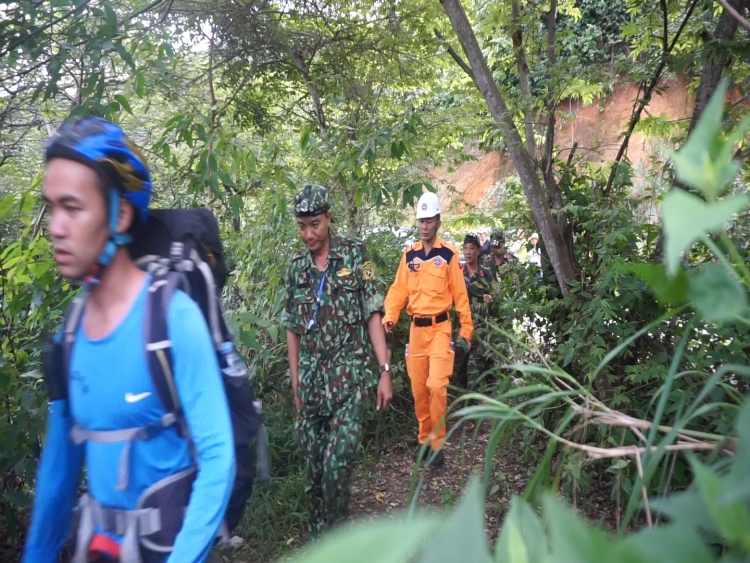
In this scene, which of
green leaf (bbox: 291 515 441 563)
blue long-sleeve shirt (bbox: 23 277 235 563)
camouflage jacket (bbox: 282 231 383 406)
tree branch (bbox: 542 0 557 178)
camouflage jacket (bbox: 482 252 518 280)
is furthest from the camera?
camouflage jacket (bbox: 482 252 518 280)

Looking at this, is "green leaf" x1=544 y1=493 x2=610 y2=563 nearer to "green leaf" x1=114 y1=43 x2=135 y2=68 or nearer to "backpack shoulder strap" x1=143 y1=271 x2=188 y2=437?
"backpack shoulder strap" x1=143 y1=271 x2=188 y2=437

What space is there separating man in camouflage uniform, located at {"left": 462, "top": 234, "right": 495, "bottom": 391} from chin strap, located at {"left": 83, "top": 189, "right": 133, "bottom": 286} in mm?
4259

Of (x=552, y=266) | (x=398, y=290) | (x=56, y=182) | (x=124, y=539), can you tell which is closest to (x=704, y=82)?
(x=552, y=266)

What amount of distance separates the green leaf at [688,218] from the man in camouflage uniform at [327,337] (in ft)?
9.52

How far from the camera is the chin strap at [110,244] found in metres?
1.40

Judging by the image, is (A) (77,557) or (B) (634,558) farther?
(A) (77,557)

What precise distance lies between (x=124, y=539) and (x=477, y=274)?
5055 mm

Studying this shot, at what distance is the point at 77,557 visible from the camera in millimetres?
1406

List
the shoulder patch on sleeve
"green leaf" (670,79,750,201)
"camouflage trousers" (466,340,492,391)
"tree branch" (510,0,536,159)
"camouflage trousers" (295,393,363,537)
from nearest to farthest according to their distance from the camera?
"green leaf" (670,79,750,201)
"camouflage trousers" (295,393,363,537)
the shoulder patch on sleeve
"tree branch" (510,0,536,159)
"camouflage trousers" (466,340,492,391)

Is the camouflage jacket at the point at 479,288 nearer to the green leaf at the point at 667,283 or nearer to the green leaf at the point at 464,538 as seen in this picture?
the green leaf at the point at 667,283

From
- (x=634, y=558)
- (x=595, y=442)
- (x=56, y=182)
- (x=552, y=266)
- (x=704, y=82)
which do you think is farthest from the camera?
(x=552, y=266)

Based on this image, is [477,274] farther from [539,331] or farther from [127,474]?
[127,474]

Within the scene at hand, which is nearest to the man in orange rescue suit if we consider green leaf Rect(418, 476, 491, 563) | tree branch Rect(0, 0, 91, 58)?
tree branch Rect(0, 0, 91, 58)

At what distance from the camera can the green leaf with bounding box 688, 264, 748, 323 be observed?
0.47m
